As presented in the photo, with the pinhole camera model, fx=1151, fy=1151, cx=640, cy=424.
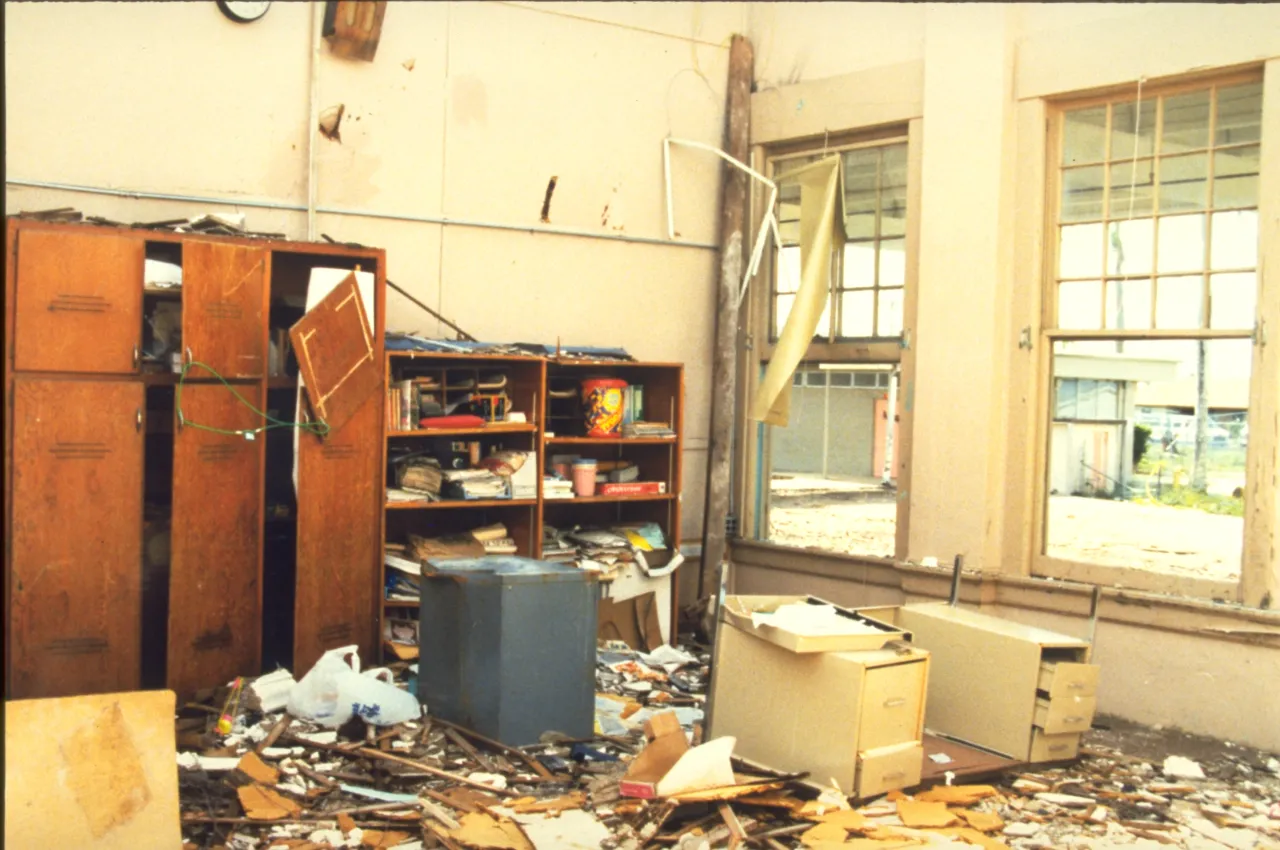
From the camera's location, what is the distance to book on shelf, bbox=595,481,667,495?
6.43 m

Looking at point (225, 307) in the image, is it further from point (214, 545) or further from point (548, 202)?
point (548, 202)

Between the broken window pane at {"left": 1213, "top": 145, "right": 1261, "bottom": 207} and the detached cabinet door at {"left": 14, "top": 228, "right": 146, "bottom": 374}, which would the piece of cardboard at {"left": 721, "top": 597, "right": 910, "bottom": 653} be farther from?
the detached cabinet door at {"left": 14, "top": 228, "right": 146, "bottom": 374}

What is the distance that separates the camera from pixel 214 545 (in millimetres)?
5246

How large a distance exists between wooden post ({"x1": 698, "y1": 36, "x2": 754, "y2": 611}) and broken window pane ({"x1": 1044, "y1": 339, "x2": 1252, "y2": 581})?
6.44 feet

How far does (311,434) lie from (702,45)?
11.5 feet

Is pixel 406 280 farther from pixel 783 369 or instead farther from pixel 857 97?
pixel 857 97

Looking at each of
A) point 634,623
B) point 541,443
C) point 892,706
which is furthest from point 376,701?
point 892,706

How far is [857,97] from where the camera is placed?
650 centimetres

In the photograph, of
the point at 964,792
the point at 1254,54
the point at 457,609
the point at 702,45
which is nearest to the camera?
the point at 964,792

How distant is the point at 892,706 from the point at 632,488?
8.54 ft

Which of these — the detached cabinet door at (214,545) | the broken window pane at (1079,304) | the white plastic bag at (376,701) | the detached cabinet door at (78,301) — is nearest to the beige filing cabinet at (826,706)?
the white plastic bag at (376,701)

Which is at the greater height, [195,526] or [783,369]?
[783,369]

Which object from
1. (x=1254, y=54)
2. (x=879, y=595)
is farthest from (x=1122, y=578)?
(x=1254, y=54)

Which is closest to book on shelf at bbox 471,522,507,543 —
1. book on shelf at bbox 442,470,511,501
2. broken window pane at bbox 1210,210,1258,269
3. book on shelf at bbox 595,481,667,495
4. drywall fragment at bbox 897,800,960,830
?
book on shelf at bbox 442,470,511,501
